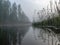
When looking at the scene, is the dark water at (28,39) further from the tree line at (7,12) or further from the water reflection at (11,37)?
the tree line at (7,12)

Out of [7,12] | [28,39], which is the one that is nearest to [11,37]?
[28,39]

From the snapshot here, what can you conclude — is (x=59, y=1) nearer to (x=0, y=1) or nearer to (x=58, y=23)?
(x=58, y=23)

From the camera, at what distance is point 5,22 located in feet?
107

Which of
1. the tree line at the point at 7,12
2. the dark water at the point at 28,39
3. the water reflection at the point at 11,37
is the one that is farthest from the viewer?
the tree line at the point at 7,12

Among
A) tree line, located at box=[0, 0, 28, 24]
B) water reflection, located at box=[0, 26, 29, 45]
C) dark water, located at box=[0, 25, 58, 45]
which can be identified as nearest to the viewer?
dark water, located at box=[0, 25, 58, 45]

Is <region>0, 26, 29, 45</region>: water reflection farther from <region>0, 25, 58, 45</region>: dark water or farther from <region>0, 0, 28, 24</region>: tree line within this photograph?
<region>0, 0, 28, 24</region>: tree line

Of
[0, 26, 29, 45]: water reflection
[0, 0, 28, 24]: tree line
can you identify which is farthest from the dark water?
[0, 0, 28, 24]: tree line

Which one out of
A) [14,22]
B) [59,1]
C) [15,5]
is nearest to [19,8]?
[15,5]

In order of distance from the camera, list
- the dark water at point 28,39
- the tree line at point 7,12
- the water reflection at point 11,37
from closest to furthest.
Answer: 1. the dark water at point 28,39
2. the water reflection at point 11,37
3. the tree line at point 7,12

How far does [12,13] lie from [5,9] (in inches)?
87.6

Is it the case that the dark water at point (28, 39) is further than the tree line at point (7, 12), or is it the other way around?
the tree line at point (7, 12)

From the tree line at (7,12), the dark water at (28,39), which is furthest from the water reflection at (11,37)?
the tree line at (7,12)

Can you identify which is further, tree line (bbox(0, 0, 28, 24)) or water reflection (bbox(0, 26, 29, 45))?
tree line (bbox(0, 0, 28, 24))

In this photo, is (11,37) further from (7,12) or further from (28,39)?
(7,12)
